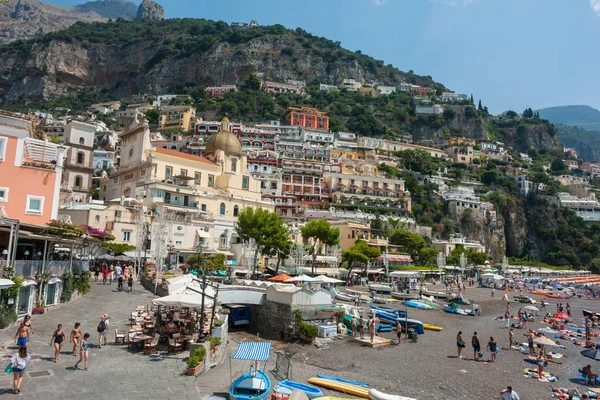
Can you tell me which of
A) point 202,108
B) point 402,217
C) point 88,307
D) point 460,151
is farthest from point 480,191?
point 88,307

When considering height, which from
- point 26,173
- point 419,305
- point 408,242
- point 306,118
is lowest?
point 419,305

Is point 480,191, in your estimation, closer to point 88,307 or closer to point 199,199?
point 199,199

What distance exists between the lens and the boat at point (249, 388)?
1139cm

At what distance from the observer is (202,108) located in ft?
405

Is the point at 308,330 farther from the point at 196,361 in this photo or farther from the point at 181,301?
the point at 196,361

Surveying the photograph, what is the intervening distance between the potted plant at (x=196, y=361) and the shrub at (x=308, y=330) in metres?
9.67

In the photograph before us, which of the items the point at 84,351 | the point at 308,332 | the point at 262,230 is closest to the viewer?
the point at 84,351

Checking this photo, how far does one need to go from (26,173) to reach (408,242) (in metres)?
49.8

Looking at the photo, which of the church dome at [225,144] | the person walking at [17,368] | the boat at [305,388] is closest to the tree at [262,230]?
the church dome at [225,144]

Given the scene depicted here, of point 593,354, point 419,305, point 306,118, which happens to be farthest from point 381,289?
point 306,118

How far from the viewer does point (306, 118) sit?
120 metres

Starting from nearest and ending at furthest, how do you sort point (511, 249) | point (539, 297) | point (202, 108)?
point (539, 297) → point (511, 249) → point (202, 108)

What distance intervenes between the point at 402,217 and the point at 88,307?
66.1m

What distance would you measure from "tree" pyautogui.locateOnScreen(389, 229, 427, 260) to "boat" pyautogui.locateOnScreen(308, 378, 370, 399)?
48903 millimetres
